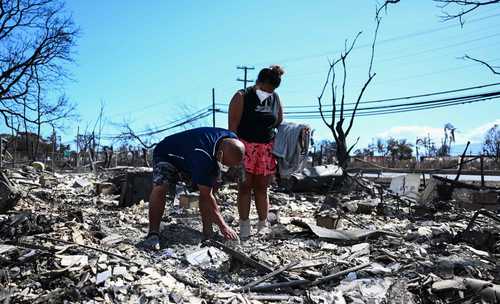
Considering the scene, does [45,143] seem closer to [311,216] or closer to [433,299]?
[311,216]

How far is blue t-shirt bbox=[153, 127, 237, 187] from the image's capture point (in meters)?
3.50

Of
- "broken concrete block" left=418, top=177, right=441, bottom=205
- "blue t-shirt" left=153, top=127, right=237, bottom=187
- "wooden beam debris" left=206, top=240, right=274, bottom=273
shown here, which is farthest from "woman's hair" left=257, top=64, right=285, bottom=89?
"broken concrete block" left=418, top=177, right=441, bottom=205

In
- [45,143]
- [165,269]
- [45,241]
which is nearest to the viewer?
[165,269]

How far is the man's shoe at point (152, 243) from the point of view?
11.5 feet

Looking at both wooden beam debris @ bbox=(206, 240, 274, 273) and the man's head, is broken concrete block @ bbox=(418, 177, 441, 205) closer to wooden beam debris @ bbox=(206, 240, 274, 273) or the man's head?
the man's head

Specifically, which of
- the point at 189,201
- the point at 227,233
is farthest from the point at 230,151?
the point at 189,201

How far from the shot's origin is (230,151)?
353 centimetres

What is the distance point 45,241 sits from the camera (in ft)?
10.7

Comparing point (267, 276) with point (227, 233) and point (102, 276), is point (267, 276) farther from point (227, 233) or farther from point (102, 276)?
point (102, 276)

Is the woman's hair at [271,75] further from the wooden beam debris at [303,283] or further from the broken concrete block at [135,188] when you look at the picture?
the broken concrete block at [135,188]

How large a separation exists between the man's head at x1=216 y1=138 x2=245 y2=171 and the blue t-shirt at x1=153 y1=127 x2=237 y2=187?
50 millimetres

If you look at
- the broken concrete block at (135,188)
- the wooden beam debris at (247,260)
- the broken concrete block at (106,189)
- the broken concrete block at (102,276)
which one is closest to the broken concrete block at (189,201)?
the broken concrete block at (135,188)

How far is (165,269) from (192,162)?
915mm

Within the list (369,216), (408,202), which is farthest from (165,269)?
(408,202)
